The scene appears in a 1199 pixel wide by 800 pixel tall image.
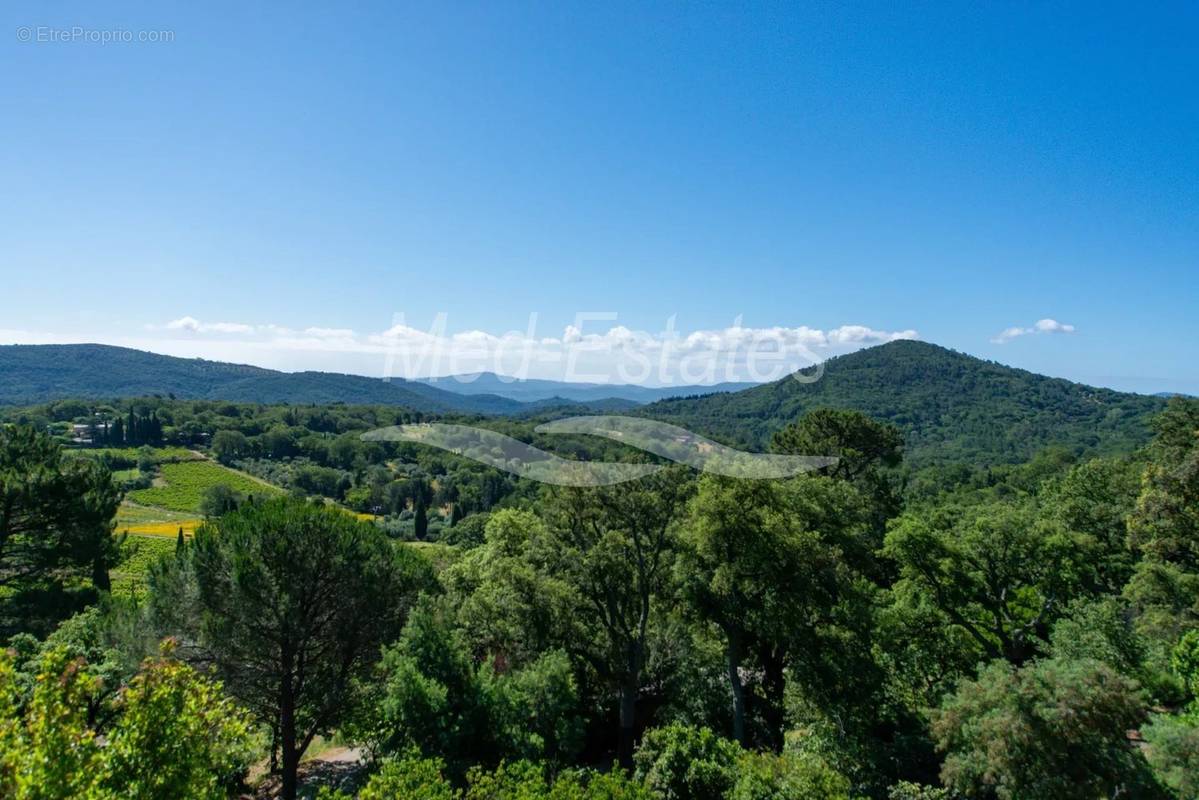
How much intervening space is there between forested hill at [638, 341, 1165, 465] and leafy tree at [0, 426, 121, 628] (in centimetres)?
12665

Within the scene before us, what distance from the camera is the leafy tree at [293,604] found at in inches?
519

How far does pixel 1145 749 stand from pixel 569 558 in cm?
1300

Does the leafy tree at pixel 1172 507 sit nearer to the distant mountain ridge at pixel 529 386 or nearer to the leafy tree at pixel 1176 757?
the leafy tree at pixel 1176 757

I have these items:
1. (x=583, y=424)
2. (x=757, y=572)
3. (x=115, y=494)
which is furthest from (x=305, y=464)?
(x=757, y=572)

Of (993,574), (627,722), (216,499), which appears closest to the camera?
(627,722)

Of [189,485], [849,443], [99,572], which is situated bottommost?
[189,485]

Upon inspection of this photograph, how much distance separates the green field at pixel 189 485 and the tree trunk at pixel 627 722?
79.1 metres

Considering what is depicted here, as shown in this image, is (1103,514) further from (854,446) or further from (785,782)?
(785,782)

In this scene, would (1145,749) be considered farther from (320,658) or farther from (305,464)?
(305,464)

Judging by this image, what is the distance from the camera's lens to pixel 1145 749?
37.5 feet

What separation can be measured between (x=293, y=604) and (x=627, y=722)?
9.26m

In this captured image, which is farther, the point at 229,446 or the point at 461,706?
the point at 229,446

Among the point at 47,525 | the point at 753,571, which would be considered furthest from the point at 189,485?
the point at 753,571

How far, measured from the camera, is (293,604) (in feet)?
44.5
